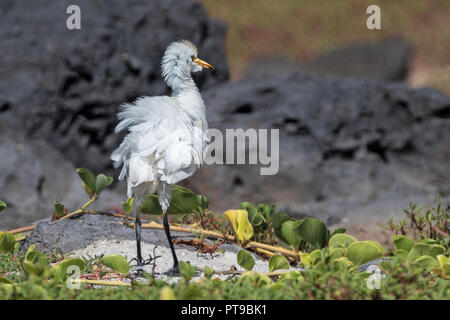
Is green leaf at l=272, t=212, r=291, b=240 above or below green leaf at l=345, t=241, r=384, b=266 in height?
above

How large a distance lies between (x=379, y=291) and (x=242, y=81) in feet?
13.3

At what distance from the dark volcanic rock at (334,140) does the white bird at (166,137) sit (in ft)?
7.77

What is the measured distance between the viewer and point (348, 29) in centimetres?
1501

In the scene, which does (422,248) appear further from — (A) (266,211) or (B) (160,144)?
(B) (160,144)

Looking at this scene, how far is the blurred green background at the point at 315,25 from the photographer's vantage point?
565 inches

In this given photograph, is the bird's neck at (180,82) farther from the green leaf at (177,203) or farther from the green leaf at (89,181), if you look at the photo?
the green leaf at (89,181)

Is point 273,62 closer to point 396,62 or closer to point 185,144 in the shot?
point 396,62

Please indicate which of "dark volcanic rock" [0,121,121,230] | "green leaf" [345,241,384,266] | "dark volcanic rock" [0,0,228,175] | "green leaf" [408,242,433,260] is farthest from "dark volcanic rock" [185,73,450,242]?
"green leaf" [345,241,384,266]

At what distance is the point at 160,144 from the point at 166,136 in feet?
0.18

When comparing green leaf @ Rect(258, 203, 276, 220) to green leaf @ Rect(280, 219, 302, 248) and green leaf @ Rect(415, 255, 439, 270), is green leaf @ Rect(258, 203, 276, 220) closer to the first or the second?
green leaf @ Rect(280, 219, 302, 248)

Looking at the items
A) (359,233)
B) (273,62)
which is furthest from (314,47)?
(359,233)

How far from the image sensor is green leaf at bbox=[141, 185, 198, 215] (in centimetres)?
329

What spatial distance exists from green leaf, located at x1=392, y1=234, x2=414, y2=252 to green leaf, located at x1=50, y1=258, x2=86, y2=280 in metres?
1.53
